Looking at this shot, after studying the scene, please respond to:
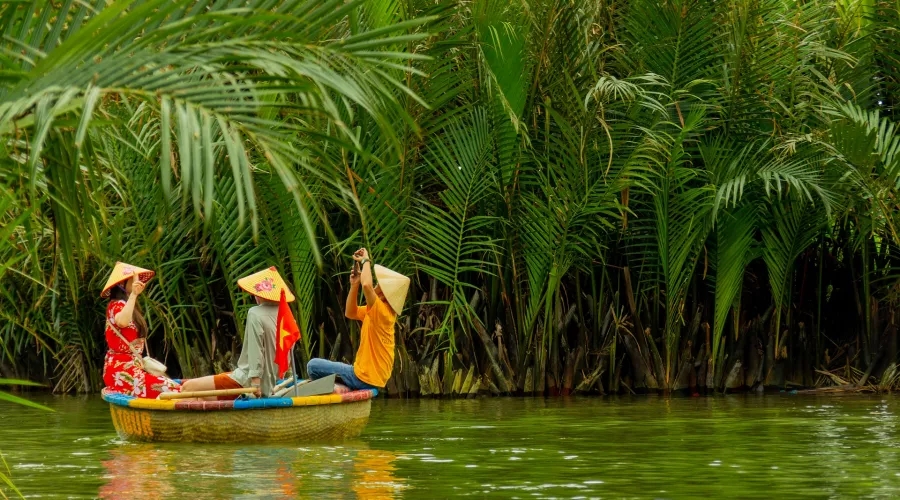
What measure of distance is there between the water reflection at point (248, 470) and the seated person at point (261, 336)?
0.71m

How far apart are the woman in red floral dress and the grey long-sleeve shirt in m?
0.71

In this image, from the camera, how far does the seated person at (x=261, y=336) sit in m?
10.6

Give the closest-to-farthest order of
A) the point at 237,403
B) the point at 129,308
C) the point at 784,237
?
the point at 237,403 < the point at 129,308 < the point at 784,237

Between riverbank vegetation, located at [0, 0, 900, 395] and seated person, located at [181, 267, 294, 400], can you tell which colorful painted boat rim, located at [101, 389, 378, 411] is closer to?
seated person, located at [181, 267, 294, 400]

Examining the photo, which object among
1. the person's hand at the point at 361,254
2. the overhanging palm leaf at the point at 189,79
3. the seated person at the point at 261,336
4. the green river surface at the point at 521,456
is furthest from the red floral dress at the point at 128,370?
the overhanging palm leaf at the point at 189,79

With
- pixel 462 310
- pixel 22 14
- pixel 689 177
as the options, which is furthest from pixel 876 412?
pixel 22 14

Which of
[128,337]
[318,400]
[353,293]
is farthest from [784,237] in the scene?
[128,337]

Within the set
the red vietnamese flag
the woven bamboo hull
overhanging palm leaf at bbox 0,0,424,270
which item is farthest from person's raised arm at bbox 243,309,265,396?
overhanging palm leaf at bbox 0,0,424,270

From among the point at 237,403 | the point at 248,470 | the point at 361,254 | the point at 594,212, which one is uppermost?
the point at 594,212

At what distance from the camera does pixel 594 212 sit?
42.9ft

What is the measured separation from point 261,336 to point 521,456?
2.57m

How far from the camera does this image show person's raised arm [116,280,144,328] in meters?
10.8

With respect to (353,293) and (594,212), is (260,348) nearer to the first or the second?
(353,293)

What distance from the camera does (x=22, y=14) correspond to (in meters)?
4.52
